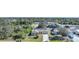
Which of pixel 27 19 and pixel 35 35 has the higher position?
pixel 27 19

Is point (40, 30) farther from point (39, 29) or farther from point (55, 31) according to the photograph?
point (55, 31)

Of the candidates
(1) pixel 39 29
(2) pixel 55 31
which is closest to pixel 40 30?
(1) pixel 39 29
